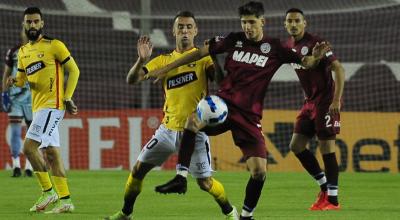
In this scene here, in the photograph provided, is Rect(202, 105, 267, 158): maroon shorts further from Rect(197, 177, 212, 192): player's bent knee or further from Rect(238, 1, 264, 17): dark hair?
Rect(238, 1, 264, 17): dark hair

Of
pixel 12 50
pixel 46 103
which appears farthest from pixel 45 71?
pixel 12 50

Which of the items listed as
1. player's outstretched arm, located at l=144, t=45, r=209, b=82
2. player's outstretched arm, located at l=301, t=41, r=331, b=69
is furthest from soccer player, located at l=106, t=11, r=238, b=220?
player's outstretched arm, located at l=301, t=41, r=331, b=69

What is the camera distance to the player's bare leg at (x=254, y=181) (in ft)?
29.3

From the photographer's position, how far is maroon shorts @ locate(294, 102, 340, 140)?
452 inches

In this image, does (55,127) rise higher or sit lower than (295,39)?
lower

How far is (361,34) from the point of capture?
2523 cm

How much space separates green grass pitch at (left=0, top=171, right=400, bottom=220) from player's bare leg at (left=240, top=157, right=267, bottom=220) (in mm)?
1109

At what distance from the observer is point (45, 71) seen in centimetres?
1100

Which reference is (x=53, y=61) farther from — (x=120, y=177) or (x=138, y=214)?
(x=120, y=177)

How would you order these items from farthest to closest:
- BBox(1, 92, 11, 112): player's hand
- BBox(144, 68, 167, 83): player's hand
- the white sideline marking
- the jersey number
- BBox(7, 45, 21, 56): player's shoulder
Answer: the white sideline marking
BBox(1, 92, 11, 112): player's hand
BBox(7, 45, 21, 56): player's shoulder
the jersey number
BBox(144, 68, 167, 83): player's hand

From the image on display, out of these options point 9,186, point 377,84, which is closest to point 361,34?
point 377,84

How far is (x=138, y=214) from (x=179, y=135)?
66.5 inches

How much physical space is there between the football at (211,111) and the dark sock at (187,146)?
187 mm

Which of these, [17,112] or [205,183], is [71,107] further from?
[17,112]
